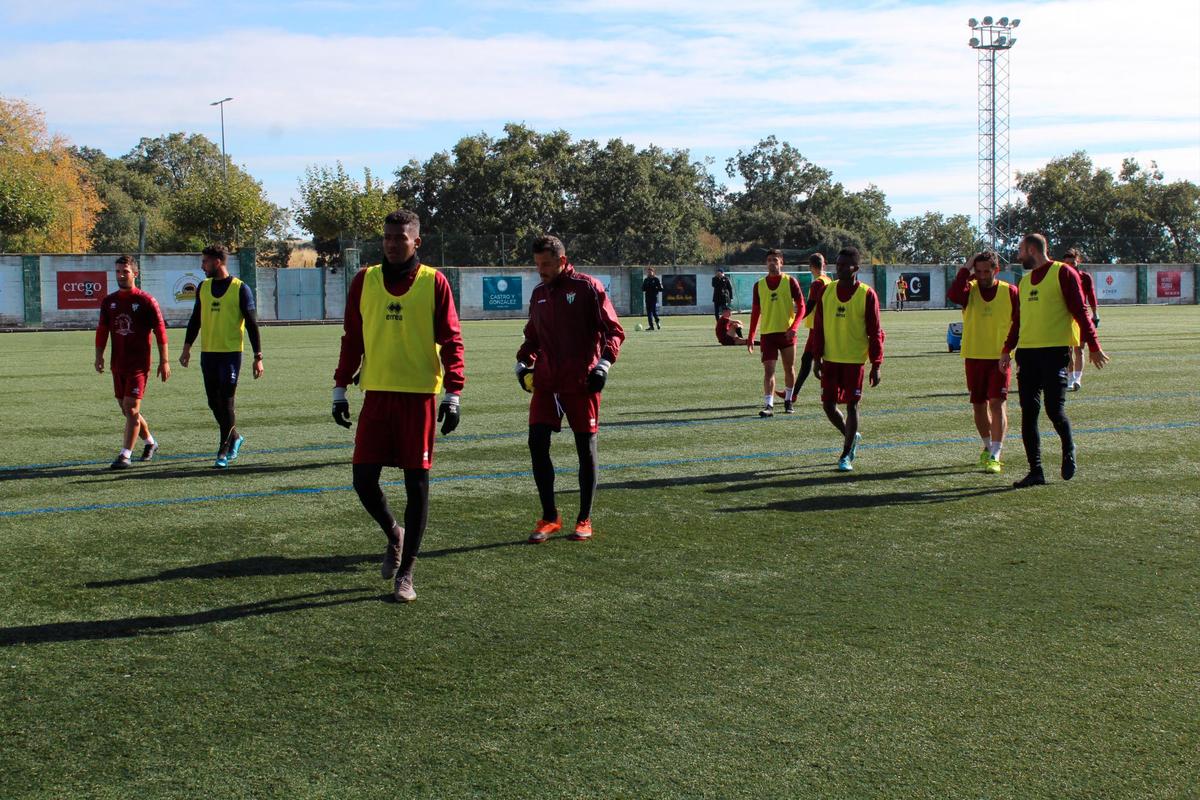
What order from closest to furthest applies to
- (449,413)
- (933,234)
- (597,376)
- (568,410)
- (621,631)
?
(621,631)
(449,413)
(597,376)
(568,410)
(933,234)

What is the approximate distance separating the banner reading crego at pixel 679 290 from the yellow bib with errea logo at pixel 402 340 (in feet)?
150

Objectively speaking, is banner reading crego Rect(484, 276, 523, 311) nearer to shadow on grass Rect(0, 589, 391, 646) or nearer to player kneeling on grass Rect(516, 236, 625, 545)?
player kneeling on grass Rect(516, 236, 625, 545)

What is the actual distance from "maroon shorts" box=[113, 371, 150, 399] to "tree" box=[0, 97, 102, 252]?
5143cm

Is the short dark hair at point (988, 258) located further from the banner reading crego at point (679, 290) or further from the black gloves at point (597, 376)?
the banner reading crego at point (679, 290)

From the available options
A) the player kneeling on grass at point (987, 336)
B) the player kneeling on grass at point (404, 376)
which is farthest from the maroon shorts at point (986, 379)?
the player kneeling on grass at point (404, 376)

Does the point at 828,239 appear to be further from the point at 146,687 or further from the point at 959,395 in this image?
the point at 146,687

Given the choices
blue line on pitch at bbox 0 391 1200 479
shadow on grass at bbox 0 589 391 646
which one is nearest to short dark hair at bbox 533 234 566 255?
shadow on grass at bbox 0 589 391 646

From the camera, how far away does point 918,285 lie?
57.5 meters

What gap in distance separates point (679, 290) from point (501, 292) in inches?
331

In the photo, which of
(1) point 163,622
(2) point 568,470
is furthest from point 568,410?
(1) point 163,622

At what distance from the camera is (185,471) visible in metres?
10.1

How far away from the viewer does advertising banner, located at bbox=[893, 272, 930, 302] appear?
57156mm

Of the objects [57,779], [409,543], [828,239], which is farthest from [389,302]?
[828,239]

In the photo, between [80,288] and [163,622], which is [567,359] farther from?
[80,288]
